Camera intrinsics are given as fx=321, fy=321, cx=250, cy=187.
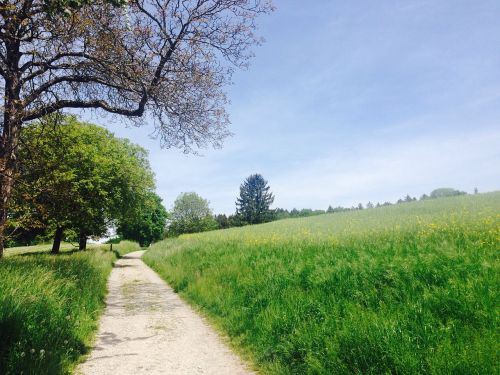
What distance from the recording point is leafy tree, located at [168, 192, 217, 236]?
88500mm

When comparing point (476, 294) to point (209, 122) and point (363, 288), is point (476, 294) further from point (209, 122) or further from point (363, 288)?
point (209, 122)

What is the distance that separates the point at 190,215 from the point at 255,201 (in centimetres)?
2323

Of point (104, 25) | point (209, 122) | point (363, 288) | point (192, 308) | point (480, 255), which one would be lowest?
point (192, 308)

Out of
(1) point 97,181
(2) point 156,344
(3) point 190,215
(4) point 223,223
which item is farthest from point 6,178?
(4) point 223,223

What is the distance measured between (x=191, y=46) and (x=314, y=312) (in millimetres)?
9276

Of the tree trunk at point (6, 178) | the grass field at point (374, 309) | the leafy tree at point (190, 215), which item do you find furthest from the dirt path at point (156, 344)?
the leafy tree at point (190, 215)

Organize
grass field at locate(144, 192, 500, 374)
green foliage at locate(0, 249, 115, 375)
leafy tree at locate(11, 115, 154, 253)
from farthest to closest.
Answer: leafy tree at locate(11, 115, 154, 253)
green foliage at locate(0, 249, 115, 375)
grass field at locate(144, 192, 500, 374)

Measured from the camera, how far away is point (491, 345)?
156 inches

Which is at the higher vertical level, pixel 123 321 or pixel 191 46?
pixel 191 46

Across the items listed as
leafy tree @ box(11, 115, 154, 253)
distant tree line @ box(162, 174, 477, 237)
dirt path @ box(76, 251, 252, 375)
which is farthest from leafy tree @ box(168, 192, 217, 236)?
dirt path @ box(76, 251, 252, 375)

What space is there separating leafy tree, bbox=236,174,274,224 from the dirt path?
90366 millimetres

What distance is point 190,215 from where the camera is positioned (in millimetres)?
90125

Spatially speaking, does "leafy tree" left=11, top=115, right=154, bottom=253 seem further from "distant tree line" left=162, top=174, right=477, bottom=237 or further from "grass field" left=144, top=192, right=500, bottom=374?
"distant tree line" left=162, top=174, right=477, bottom=237

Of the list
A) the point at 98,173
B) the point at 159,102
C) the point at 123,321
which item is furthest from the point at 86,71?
the point at 98,173
